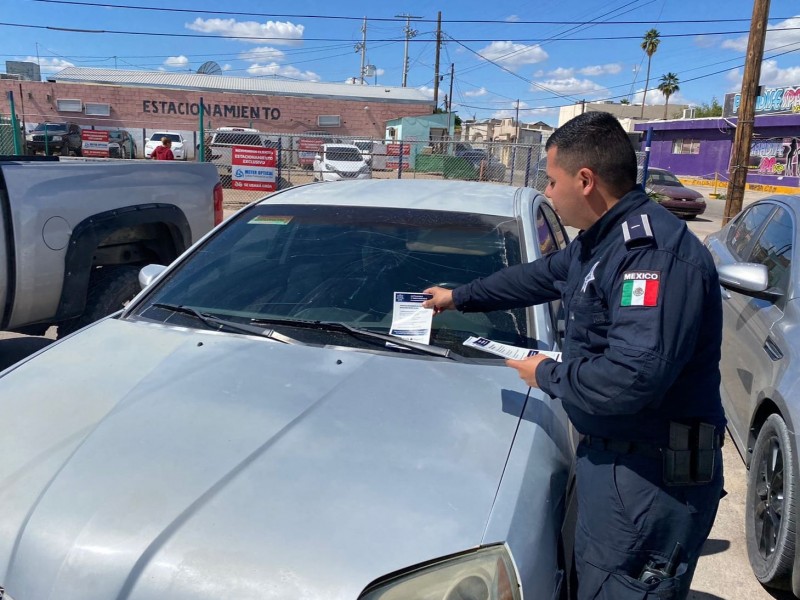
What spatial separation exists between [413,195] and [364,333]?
3.51 feet

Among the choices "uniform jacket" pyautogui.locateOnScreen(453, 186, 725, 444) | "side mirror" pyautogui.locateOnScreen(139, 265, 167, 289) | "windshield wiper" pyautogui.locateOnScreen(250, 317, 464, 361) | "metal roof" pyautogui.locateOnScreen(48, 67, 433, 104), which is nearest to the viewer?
"uniform jacket" pyautogui.locateOnScreen(453, 186, 725, 444)

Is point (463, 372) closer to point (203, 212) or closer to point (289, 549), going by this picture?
point (289, 549)

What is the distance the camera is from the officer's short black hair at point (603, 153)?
1.77 metres

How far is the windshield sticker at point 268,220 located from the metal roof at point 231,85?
142 feet

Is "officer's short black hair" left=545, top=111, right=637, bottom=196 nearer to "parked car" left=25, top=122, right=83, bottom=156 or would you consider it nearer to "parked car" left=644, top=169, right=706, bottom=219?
"parked car" left=644, top=169, right=706, bottom=219

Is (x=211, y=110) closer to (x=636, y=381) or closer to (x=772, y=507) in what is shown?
(x=772, y=507)

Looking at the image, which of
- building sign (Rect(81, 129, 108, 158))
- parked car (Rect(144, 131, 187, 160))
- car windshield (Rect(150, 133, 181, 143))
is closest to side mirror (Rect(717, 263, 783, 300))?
building sign (Rect(81, 129, 108, 158))

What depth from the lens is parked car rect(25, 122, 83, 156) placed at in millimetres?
27197

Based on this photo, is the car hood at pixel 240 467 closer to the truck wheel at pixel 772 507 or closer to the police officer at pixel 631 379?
the police officer at pixel 631 379

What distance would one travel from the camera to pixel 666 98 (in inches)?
2842

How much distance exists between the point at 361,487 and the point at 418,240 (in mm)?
1504

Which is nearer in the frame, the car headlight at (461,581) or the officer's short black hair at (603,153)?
the car headlight at (461,581)

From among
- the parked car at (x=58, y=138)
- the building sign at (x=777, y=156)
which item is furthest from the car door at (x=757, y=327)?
the building sign at (x=777, y=156)

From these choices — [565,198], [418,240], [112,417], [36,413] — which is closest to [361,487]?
[112,417]
